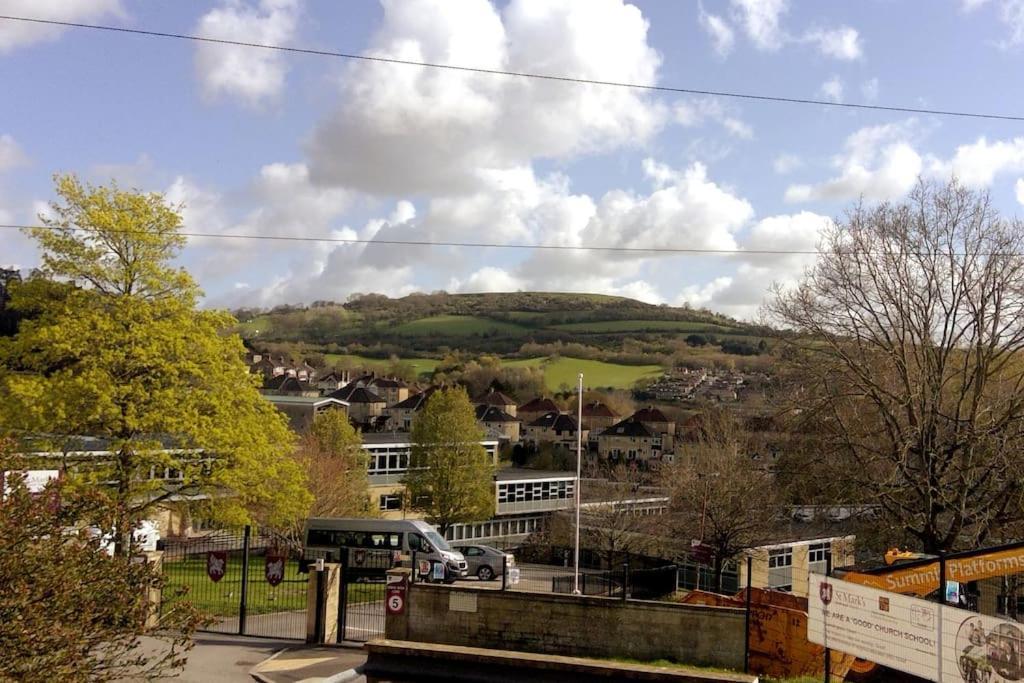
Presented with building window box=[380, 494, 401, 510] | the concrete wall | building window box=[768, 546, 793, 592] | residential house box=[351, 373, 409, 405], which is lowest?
building window box=[768, 546, 793, 592]

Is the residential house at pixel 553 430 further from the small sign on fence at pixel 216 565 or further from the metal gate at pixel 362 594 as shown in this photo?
the small sign on fence at pixel 216 565

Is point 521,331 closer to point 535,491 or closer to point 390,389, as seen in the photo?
point 390,389

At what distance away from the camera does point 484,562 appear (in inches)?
1251

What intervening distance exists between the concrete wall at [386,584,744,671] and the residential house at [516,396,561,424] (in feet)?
327

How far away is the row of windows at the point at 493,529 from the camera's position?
53.5 m

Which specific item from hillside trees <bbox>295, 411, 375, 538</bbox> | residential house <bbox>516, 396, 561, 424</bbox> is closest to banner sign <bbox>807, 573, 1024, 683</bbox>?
hillside trees <bbox>295, 411, 375, 538</bbox>

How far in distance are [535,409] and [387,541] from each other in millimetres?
89529

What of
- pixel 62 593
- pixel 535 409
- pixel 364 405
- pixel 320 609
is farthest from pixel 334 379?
pixel 62 593

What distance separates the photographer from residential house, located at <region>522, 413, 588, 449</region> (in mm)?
106688

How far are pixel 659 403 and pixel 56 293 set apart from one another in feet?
342

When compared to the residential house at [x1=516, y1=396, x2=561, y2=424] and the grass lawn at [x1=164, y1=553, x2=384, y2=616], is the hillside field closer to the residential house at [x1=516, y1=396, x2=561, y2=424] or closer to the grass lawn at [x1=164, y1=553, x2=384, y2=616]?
the residential house at [x1=516, y1=396, x2=561, y2=424]

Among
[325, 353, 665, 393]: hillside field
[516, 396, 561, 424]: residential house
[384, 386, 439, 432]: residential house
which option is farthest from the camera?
[325, 353, 665, 393]: hillside field

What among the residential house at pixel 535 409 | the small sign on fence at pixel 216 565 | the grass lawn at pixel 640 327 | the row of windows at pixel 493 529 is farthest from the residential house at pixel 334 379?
the small sign on fence at pixel 216 565

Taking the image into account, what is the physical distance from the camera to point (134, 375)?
74.2 feet
